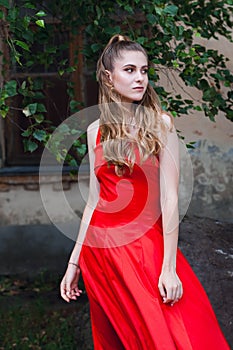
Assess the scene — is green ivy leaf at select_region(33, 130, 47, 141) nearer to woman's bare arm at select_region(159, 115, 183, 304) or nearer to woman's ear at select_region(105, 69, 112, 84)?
woman's ear at select_region(105, 69, 112, 84)

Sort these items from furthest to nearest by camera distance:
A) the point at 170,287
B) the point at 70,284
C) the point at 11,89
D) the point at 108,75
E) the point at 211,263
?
the point at 211,263
the point at 11,89
the point at 70,284
the point at 108,75
the point at 170,287

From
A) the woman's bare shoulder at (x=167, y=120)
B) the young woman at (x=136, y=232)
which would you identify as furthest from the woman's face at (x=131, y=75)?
the woman's bare shoulder at (x=167, y=120)

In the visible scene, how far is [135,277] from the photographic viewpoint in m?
2.80

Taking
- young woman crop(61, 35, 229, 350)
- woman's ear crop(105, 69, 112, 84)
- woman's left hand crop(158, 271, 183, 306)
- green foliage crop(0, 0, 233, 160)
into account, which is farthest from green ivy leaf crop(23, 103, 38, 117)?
woman's left hand crop(158, 271, 183, 306)

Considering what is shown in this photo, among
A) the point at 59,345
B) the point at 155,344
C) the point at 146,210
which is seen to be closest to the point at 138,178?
the point at 146,210

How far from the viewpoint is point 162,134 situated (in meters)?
2.79

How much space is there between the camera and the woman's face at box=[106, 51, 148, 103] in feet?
9.50

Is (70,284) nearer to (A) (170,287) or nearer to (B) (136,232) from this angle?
(B) (136,232)

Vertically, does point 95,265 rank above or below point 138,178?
below

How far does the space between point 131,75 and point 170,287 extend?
90 centimetres

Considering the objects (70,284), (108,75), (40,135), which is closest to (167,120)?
(108,75)

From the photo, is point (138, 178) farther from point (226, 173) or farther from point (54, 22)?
point (226, 173)

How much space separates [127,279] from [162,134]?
0.61m

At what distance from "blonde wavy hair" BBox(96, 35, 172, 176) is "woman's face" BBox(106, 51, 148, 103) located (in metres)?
0.03
